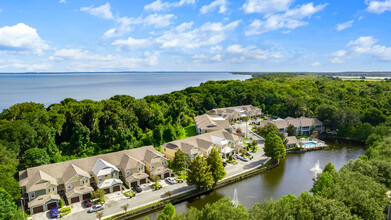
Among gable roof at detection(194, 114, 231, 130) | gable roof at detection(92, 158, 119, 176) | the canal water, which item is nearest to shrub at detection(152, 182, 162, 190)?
the canal water

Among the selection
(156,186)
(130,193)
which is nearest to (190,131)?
(156,186)

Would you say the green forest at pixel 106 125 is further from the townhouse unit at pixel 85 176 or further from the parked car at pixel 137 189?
the parked car at pixel 137 189

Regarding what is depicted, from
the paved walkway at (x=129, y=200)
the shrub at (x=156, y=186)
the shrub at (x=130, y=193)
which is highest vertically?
the shrub at (x=156, y=186)

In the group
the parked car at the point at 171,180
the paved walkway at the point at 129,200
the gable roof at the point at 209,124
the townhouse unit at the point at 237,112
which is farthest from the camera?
the townhouse unit at the point at 237,112

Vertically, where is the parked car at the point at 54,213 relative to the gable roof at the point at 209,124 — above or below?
below

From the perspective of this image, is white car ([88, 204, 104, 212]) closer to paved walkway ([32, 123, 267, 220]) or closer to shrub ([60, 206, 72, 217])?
paved walkway ([32, 123, 267, 220])

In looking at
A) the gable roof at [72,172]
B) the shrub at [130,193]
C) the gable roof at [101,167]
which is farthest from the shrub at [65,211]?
the shrub at [130,193]
